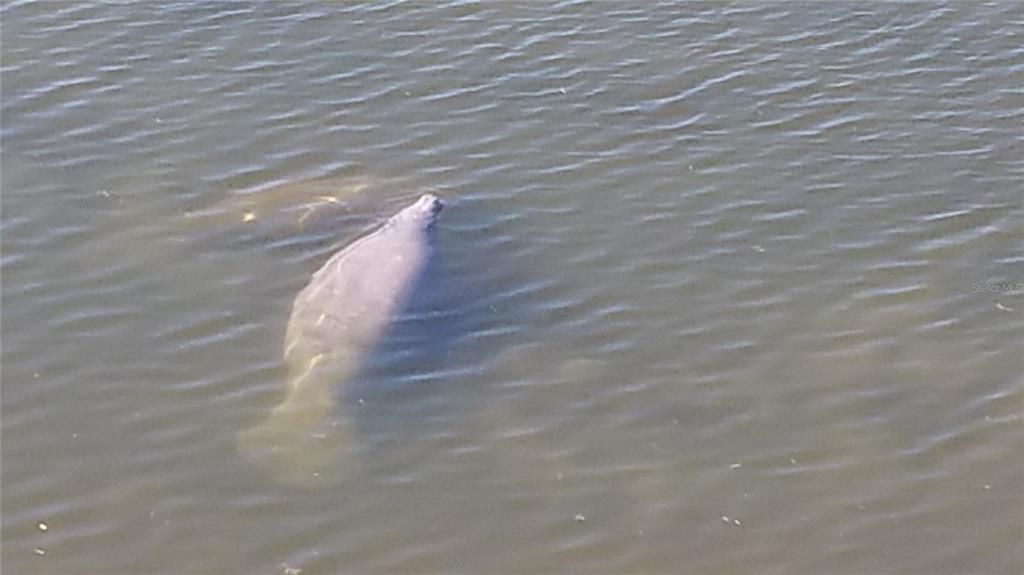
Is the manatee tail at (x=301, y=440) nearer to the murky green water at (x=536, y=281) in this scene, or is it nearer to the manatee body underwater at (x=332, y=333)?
the manatee body underwater at (x=332, y=333)

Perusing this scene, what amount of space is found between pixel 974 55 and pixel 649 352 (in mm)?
6605

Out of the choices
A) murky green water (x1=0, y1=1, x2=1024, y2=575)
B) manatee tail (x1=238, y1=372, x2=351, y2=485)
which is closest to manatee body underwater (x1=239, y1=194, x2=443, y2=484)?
manatee tail (x1=238, y1=372, x2=351, y2=485)

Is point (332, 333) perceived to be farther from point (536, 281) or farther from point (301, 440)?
point (536, 281)

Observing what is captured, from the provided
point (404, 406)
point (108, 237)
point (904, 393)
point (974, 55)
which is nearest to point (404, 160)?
point (108, 237)

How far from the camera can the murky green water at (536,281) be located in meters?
10.7

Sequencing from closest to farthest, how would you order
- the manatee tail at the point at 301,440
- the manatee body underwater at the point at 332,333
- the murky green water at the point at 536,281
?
the murky green water at the point at 536,281 → the manatee tail at the point at 301,440 → the manatee body underwater at the point at 332,333

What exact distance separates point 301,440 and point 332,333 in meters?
1.12

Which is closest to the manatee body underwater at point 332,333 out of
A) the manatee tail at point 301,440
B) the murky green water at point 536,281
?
the manatee tail at point 301,440

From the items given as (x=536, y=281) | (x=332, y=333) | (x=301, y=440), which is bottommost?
(x=301, y=440)

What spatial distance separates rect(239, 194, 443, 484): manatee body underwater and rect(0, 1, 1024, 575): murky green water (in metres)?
0.15

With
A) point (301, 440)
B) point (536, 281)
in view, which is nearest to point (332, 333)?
point (301, 440)

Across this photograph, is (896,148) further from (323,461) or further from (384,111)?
(323,461)

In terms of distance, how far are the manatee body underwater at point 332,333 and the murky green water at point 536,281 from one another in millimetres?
148

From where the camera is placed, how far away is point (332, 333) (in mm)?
11898
